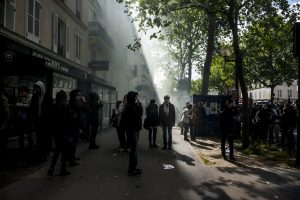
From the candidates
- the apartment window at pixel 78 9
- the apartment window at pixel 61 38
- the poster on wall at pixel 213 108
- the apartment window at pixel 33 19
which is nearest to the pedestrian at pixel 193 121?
the poster on wall at pixel 213 108

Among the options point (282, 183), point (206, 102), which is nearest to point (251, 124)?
point (206, 102)

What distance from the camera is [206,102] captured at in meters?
19.3

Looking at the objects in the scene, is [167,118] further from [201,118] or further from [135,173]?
[201,118]

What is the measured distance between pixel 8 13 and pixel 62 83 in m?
3.33

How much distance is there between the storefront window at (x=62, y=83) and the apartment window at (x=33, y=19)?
2.30 m

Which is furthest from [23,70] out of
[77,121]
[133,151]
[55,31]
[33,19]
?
[55,31]

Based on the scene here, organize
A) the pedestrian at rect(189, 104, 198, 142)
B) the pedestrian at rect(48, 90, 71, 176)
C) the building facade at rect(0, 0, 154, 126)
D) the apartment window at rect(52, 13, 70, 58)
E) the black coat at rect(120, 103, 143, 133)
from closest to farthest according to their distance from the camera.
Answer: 1. the pedestrian at rect(48, 90, 71, 176)
2. the black coat at rect(120, 103, 143, 133)
3. the building facade at rect(0, 0, 154, 126)
4. the pedestrian at rect(189, 104, 198, 142)
5. the apartment window at rect(52, 13, 70, 58)

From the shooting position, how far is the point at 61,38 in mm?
22156

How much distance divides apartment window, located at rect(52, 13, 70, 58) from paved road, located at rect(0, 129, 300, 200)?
12.1 metres

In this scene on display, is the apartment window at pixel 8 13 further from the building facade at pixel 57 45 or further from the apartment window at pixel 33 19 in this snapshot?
the apartment window at pixel 33 19

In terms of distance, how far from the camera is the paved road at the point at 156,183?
21.4 feet

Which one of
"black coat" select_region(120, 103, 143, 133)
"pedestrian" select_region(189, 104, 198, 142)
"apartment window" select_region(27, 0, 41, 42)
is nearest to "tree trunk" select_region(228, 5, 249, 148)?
"pedestrian" select_region(189, 104, 198, 142)

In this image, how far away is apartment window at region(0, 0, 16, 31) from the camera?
1338cm

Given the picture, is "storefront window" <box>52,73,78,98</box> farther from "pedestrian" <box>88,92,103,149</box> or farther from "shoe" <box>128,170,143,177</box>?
"shoe" <box>128,170,143,177</box>
